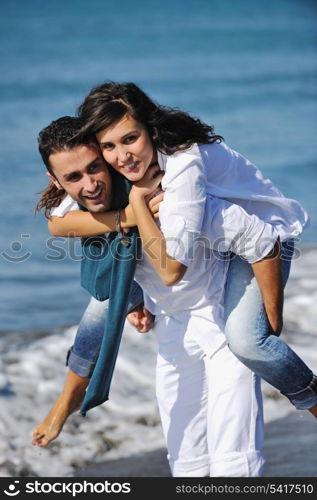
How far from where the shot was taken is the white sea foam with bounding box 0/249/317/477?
4520 millimetres

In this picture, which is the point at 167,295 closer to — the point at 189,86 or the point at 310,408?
the point at 310,408

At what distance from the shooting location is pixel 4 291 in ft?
23.9

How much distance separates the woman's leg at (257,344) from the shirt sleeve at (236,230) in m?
0.15

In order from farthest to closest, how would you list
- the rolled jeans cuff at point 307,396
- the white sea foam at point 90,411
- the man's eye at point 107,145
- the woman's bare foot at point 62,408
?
the white sea foam at point 90,411
the woman's bare foot at point 62,408
the rolled jeans cuff at point 307,396
the man's eye at point 107,145

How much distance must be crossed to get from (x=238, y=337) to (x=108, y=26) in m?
14.9

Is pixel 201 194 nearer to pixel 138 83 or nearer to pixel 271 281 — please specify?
pixel 271 281

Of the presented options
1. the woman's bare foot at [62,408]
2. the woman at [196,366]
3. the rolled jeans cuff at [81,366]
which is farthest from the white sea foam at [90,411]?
the woman at [196,366]

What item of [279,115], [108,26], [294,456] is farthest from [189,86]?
[294,456]

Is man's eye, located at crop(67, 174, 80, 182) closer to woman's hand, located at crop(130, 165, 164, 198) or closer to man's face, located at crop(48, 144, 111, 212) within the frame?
man's face, located at crop(48, 144, 111, 212)

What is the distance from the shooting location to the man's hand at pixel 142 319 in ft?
11.8

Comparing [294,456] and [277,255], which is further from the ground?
[277,255]

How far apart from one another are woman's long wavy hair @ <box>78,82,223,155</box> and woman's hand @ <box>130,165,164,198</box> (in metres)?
0.09

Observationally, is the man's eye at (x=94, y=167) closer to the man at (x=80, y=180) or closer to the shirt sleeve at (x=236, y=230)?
the man at (x=80, y=180)
